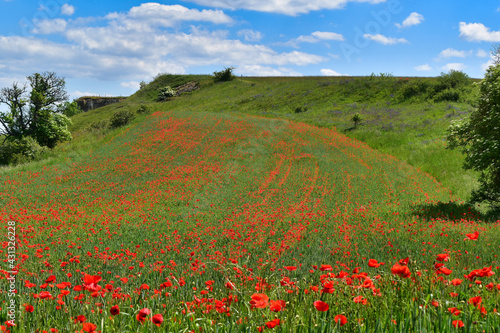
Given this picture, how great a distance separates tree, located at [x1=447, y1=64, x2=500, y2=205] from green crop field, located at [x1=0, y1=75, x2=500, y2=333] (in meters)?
1.50

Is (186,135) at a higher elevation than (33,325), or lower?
higher

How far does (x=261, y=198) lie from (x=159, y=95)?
6920 centimetres

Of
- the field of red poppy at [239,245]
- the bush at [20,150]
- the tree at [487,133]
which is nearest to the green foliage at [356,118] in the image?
the field of red poppy at [239,245]

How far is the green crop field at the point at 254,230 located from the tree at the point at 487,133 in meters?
1.50

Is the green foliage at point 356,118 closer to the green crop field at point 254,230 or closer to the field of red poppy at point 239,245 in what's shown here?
the green crop field at point 254,230

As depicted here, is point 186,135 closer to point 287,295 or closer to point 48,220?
point 48,220

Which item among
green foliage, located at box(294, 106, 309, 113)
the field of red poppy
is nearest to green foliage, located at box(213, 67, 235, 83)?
green foliage, located at box(294, 106, 309, 113)

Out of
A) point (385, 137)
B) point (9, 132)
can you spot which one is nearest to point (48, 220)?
point (9, 132)

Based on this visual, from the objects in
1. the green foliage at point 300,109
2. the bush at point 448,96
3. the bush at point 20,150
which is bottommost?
the bush at point 20,150

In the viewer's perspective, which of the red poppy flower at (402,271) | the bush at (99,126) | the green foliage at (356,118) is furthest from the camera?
the bush at (99,126)

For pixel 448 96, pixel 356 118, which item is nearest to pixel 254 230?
pixel 356 118

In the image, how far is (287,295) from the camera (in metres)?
3.63

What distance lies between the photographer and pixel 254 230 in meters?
12.4

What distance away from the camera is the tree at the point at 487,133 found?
13.5m
